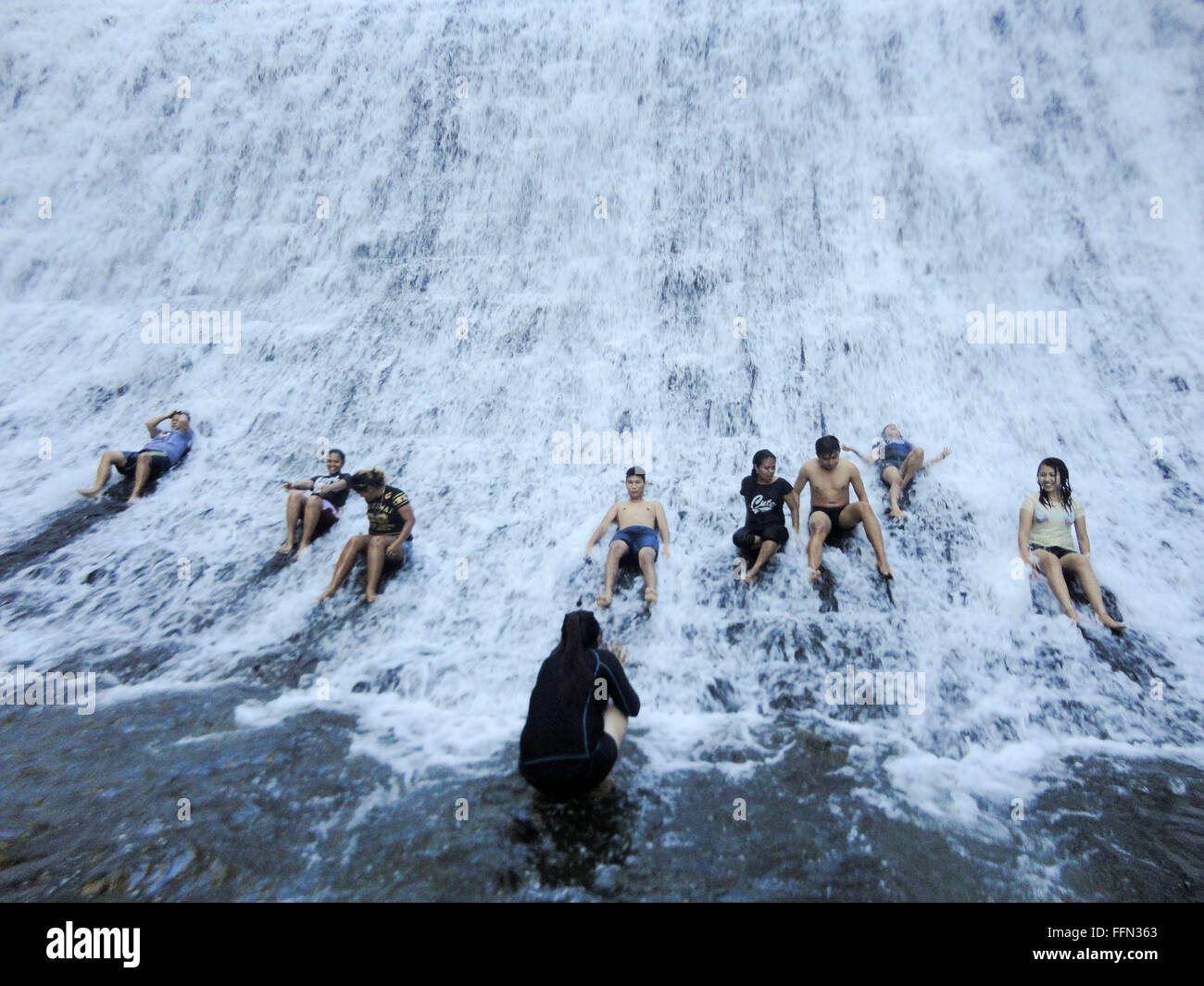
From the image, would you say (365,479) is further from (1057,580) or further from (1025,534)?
(1057,580)

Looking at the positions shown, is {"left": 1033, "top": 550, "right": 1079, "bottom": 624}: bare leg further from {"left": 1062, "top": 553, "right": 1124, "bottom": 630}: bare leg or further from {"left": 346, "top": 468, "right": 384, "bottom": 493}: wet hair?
{"left": 346, "top": 468, "right": 384, "bottom": 493}: wet hair

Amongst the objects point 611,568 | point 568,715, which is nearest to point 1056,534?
point 611,568

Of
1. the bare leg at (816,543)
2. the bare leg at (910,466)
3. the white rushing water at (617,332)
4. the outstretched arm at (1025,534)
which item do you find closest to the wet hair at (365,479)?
the white rushing water at (617,332)

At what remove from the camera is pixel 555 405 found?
8.91m

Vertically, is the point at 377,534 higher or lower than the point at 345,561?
higher

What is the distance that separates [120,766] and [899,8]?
15817 millimetres

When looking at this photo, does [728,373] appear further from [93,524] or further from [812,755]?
[93,524]

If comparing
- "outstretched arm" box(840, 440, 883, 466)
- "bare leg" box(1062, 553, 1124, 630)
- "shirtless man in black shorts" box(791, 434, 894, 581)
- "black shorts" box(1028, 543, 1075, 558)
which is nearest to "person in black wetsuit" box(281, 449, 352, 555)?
"shirtless man in black shorts" box(791, 434, 894, 581)

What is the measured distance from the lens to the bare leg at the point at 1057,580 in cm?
593

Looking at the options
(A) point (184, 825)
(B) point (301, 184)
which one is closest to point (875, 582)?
(A) point (184, 825)

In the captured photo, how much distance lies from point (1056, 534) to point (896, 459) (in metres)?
1.82

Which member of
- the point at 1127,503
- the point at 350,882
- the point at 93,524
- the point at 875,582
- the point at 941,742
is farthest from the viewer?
the point at 93,524

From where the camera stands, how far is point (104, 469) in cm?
842
